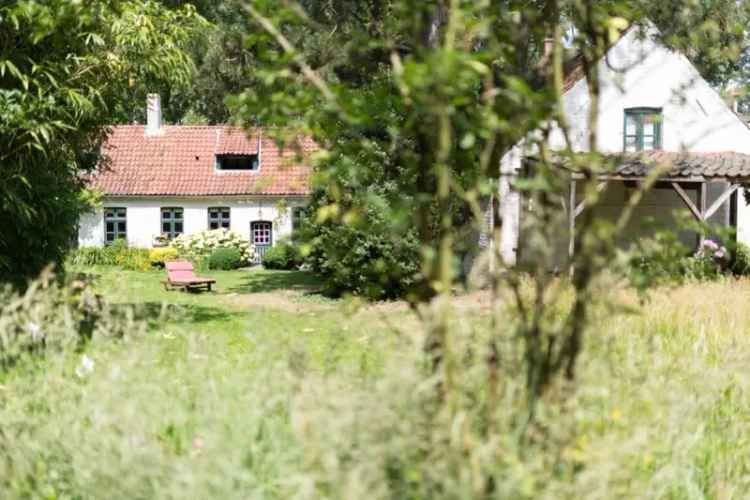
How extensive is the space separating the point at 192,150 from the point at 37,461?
109 feet

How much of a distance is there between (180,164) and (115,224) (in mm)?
3491

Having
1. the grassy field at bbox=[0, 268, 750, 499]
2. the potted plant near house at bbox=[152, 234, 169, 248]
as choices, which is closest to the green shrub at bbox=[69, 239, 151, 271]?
the potted plant near house at bbox=[152, 234, 169, 248]

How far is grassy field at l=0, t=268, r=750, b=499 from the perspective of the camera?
260 cm

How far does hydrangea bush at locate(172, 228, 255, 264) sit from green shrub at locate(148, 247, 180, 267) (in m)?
0.54

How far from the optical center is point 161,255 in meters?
32.2

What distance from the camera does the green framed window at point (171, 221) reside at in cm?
3494

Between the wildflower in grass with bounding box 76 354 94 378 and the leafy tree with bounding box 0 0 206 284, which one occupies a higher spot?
the leafy tree with bounding box 0 0 206 284

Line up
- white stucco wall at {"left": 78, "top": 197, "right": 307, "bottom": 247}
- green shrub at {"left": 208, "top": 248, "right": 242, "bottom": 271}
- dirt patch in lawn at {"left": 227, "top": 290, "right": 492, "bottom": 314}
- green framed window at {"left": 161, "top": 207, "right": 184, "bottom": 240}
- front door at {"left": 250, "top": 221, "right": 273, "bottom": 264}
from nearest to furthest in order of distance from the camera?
dirt patch in lawn at {"left": 227, "top": 290, "right": 492, "bottom": 314} < green shrub at {"left": 208, "top": 248, "right": 242, "bottom": 271} < white stucco wall at {"left": 78, "top": 197, "right": 307, "bottom": 247} < front door at {"left": 250, "top": 221, "right": 273, "bottom": 264} < green framed window at {"left": 161, "top": 207, "right": 184, "bottom": 240}

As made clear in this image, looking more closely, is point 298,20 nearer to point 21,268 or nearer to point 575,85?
point 21,268

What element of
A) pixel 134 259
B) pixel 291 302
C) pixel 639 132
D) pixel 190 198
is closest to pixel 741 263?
pixel 639 132

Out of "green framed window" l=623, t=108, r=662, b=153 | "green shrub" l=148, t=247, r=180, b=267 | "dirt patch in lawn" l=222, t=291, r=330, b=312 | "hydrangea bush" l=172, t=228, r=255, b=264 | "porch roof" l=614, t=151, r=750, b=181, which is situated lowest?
"dirt patch in lawn" l=222, t=291, r=330, b=312

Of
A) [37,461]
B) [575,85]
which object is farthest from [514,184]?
[575,85]

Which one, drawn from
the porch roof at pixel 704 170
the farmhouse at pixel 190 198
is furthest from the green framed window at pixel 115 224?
the porch roof at pixel 704 170

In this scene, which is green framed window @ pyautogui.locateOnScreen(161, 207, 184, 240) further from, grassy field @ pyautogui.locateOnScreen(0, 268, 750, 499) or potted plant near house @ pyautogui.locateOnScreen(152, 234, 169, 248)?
grassy field @ pyautogui.locateOnScreen(0, 268, 750, 499)
